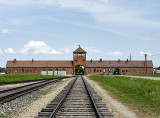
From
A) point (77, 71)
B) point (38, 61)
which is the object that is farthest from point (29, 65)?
point (77, 71)

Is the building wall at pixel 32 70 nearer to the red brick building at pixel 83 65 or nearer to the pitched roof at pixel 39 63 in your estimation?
the red brick building at pixel 83 65

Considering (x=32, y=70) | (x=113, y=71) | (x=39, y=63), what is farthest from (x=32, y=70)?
(x=113, y=71)

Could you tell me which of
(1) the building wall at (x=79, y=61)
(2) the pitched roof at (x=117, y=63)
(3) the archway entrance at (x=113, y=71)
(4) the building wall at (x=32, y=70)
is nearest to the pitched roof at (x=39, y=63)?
(4) the building wall at (x=32, y=70)

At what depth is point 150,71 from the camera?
83688 millimetres

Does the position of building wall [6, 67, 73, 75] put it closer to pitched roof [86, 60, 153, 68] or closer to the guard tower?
the guard tower

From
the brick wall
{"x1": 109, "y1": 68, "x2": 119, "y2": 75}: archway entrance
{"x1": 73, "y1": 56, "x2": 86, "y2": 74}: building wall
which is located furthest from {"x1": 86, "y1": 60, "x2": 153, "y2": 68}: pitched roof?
the brick wall

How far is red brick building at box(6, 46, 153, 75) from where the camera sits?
82.5 meters

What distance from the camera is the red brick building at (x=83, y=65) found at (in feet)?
271

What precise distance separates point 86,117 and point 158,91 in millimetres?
9137

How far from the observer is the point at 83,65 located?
82.6 m

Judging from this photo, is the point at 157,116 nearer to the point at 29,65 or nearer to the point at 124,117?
the point at 124,117

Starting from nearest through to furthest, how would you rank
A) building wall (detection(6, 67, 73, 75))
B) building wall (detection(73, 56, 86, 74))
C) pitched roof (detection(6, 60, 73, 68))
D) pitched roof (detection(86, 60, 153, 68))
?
1. building wall (detection(6, 67, 73, 75))
2. building wall (detection(73, 56, 86, 74))
3. pitched roof (detection(6, 60, 73, 68))
4. pitched roof (detection(86, 60, 153, 68))

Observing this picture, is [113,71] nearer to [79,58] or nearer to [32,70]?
[79,58]

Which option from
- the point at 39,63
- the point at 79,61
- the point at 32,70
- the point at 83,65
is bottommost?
the point at 32,70
